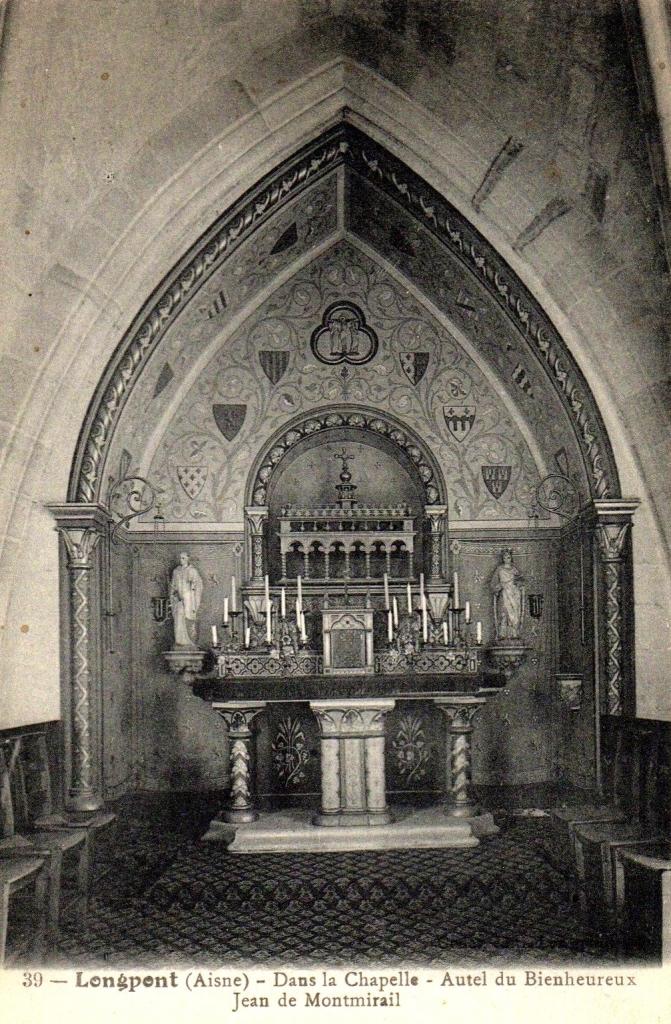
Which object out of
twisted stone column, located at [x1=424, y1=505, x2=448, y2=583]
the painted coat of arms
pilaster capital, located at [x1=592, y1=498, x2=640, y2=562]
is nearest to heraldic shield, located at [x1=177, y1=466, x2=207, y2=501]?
the painted coat of arms

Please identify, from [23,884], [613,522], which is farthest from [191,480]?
[23,884]

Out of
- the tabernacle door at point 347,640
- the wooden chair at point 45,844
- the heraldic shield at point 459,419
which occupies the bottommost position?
the wooden chair at point 45,844

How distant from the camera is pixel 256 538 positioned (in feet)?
29.9

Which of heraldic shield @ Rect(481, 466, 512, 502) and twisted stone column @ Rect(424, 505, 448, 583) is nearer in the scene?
twisted stone column @ Rect(424, 505, 448, 583)

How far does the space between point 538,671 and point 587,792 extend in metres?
1.24

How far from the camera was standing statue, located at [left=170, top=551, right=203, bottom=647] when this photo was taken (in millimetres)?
8727

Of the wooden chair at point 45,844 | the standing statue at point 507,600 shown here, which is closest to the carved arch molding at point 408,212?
the standing statue at point 507,600

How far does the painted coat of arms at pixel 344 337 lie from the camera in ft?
30.8

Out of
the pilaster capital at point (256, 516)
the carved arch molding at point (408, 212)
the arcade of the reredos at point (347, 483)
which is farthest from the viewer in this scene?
the pilaster capital at point (256, 516)

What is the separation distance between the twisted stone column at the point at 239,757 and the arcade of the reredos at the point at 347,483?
21cm

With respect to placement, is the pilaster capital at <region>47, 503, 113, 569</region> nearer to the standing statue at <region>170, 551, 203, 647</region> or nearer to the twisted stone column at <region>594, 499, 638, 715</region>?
the standing statue at <region>170, 551, 203, 647</region>

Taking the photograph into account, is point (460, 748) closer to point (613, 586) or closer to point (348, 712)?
point (348, 712)

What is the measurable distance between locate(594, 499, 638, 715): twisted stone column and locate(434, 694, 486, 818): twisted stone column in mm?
1047

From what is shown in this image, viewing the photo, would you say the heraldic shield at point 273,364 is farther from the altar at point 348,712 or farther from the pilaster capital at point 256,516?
the altar at point 348,712
